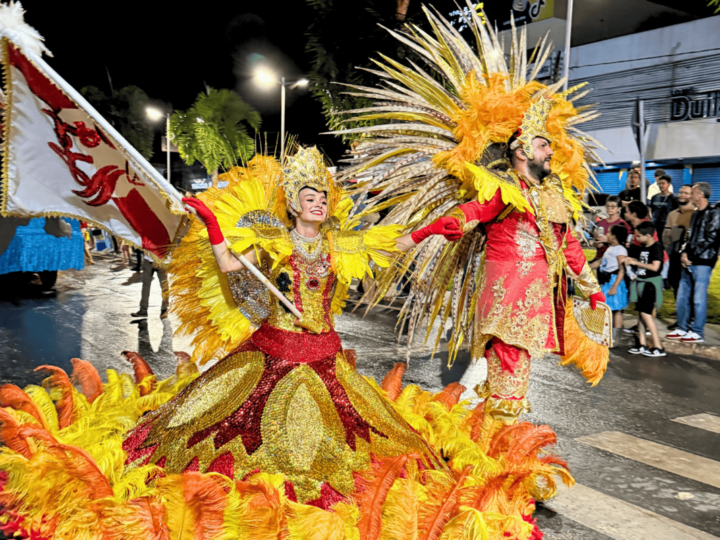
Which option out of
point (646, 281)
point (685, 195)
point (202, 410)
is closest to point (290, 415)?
point (202, 410)

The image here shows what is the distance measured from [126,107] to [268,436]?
24227mm

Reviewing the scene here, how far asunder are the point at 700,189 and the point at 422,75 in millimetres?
5104

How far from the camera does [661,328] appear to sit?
347 inches

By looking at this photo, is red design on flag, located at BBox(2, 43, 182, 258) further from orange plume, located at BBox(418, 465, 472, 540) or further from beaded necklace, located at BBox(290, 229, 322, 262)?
orange plume, located at BBox(418, 465, 472, 540)

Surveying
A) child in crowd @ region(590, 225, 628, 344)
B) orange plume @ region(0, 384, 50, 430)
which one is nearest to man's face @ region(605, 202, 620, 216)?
child in crowd @ region(590, 225, 628, 344)

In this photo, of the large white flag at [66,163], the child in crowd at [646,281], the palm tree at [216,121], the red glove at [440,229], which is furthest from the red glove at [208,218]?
the palm tree at [216,121]

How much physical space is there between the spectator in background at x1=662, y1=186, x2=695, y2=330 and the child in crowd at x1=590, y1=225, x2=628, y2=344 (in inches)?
32.4

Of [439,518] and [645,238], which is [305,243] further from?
[645,238]

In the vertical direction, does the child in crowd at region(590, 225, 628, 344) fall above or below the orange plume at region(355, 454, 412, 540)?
above

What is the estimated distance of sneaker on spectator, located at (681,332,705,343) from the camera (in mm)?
7809

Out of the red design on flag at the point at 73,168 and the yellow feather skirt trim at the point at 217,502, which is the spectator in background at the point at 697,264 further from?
the red design on flag at the point at 73,168

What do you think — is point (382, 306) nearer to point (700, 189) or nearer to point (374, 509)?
point (700, 189)

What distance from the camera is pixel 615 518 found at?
3.14m

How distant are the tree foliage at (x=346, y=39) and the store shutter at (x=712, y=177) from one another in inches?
324
